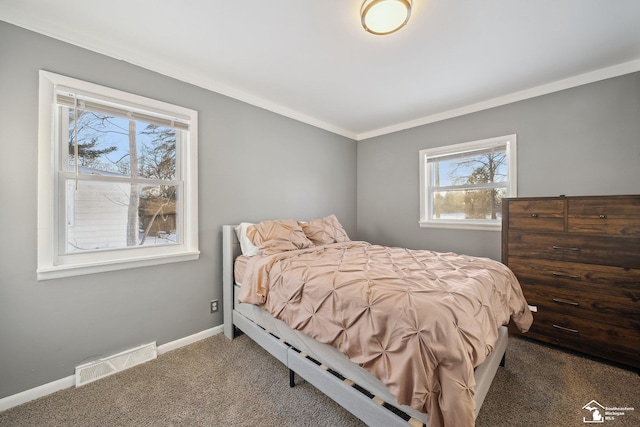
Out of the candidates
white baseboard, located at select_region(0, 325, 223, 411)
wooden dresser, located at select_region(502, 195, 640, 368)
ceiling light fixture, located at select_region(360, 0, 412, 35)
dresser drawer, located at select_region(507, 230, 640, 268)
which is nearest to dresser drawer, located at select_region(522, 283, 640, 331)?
wooden dresser, located at select_region(502, 195, 640, 368)

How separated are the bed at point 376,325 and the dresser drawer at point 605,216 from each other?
2.69 ft

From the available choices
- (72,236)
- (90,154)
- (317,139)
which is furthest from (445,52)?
(72,236)

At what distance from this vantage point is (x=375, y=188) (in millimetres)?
3879

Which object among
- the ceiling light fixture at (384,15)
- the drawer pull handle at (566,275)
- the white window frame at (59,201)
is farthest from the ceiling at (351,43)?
the drawer pull handle at (566,275)

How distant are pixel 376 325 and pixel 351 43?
1983 mm

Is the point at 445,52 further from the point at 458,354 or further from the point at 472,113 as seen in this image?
the point at 458,354

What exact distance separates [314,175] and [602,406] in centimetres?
320

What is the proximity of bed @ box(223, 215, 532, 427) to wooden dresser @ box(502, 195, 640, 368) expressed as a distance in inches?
23.7

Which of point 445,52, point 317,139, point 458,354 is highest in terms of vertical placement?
point 445,52

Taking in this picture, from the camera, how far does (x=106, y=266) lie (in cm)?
182

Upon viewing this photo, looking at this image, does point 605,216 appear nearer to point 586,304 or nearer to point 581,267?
point 581,267

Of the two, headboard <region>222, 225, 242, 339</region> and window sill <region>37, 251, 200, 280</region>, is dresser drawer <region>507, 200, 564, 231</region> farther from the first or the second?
window sill <region>37, 251, 200, 280</region>

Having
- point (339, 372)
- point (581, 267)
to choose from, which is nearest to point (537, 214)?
point (581, 267)

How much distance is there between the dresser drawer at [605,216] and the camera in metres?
1.80
